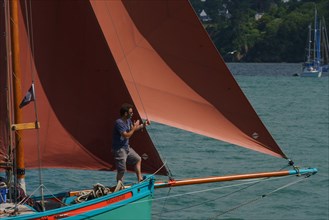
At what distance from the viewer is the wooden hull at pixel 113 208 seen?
15.6m

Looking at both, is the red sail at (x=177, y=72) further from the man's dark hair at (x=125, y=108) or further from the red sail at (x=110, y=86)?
the man's dark hair at (x=125, y=108)

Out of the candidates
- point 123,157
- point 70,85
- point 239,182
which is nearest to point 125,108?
point 123,157

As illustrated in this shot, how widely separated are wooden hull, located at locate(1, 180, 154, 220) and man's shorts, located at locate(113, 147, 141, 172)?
57 cm

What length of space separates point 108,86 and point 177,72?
1339 mm

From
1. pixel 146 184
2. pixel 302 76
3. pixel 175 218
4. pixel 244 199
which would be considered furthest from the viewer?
pixel 302 76

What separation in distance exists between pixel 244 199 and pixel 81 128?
423 inches

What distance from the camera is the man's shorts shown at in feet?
55.4

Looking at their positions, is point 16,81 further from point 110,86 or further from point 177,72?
point 177,72

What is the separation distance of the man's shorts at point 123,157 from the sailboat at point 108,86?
1.04 feet

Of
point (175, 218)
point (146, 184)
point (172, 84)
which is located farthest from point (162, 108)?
point (175, 218)

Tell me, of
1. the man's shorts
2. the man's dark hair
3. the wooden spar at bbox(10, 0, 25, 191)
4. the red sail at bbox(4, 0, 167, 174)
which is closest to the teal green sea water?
the man's shorts

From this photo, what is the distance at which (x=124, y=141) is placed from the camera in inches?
661

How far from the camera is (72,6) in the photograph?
18062mm

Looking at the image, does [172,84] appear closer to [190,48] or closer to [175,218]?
[190,48]
